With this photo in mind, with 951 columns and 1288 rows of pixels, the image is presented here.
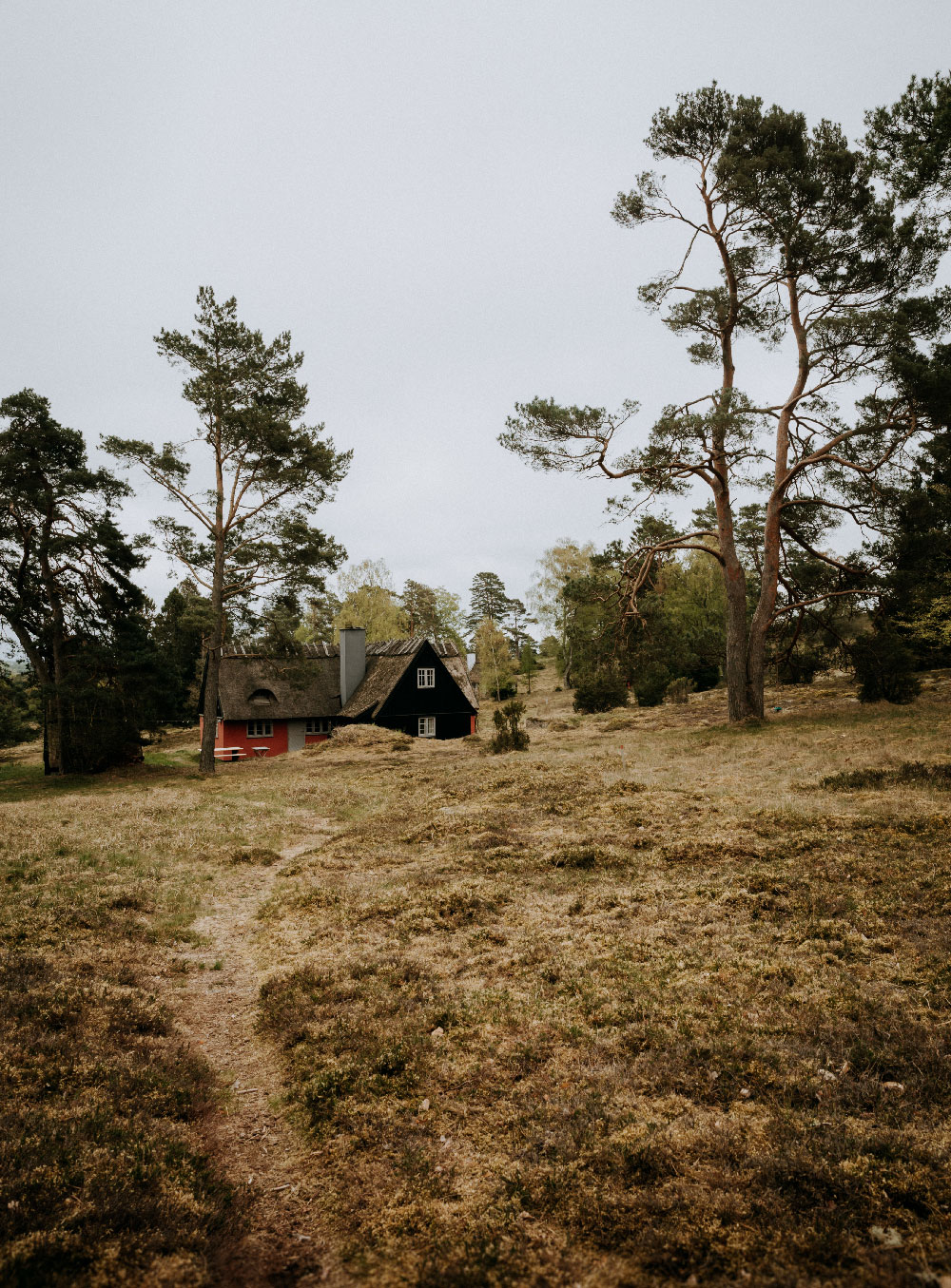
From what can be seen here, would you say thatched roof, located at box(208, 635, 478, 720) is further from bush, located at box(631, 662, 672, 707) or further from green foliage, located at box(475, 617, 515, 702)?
green foliage, located at box(475, 617, 515, 702)

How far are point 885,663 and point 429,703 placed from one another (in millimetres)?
23438

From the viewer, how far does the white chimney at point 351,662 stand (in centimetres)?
4031

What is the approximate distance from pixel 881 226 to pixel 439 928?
23.4m

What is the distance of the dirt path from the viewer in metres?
3.59

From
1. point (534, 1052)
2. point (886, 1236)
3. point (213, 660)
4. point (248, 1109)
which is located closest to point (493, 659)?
point (213, 660)

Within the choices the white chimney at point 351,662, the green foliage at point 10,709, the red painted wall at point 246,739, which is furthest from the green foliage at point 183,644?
the white chimney at point 351,662

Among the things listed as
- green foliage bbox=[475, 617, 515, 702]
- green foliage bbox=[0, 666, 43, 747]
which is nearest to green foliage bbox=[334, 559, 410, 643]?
green foliage bbox=[475, 617, 515, 702]

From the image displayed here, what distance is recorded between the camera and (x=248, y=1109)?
16.6ft

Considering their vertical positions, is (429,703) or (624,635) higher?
(624,635)

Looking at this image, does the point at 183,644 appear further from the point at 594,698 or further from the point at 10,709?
the point at 594,698

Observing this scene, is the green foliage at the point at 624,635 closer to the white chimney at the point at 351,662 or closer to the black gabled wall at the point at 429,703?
the black gabled wall at the point at 429,703

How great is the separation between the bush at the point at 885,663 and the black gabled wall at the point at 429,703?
21886mm

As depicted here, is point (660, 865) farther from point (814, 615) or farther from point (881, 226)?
point (881, 226)

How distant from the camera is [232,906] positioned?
32.6 ft
